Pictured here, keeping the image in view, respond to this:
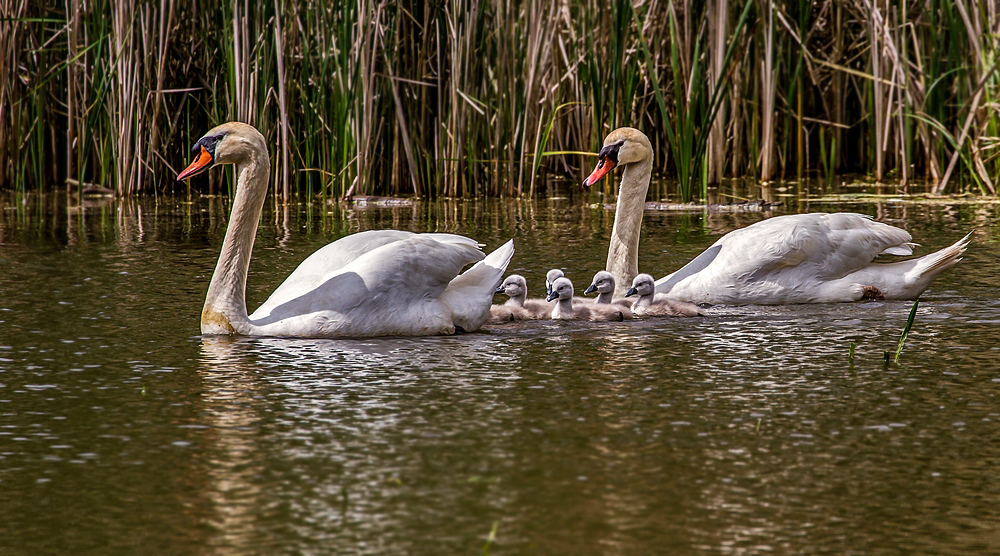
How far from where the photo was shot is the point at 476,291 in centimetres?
712

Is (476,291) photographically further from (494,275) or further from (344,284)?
(344,284)

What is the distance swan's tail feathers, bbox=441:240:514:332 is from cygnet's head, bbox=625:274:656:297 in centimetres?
70

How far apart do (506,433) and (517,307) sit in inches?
102

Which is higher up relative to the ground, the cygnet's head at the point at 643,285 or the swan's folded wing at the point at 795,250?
the swan's folded wing at the point at 795,250

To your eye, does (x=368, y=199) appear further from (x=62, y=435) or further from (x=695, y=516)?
(x=695, y=516)

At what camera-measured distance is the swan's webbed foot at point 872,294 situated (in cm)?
787

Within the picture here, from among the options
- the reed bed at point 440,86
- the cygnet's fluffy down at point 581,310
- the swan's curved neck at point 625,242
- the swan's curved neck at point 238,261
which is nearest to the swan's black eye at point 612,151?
the swan's curved neck at point 625,242

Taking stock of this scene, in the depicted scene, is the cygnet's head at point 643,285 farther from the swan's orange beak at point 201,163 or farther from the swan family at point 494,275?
the swan's orange beak at point 201,163

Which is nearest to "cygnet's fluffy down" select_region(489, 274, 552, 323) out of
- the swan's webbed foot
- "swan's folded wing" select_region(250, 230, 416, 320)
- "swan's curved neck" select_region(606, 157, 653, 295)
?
"swan's folded wing" select_region(250, 230, 416, 320)

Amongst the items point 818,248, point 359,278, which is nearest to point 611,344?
point 359,278

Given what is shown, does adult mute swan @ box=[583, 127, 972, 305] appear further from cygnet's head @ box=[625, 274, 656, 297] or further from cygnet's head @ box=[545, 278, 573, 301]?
cygnet's head @ box=[545, 278, 573, 301]

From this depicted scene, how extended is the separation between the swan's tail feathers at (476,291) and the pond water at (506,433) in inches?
4.0

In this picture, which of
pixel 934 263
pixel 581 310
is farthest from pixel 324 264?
pixel 934 263

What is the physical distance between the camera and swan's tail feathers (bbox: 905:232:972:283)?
25.4 feet
